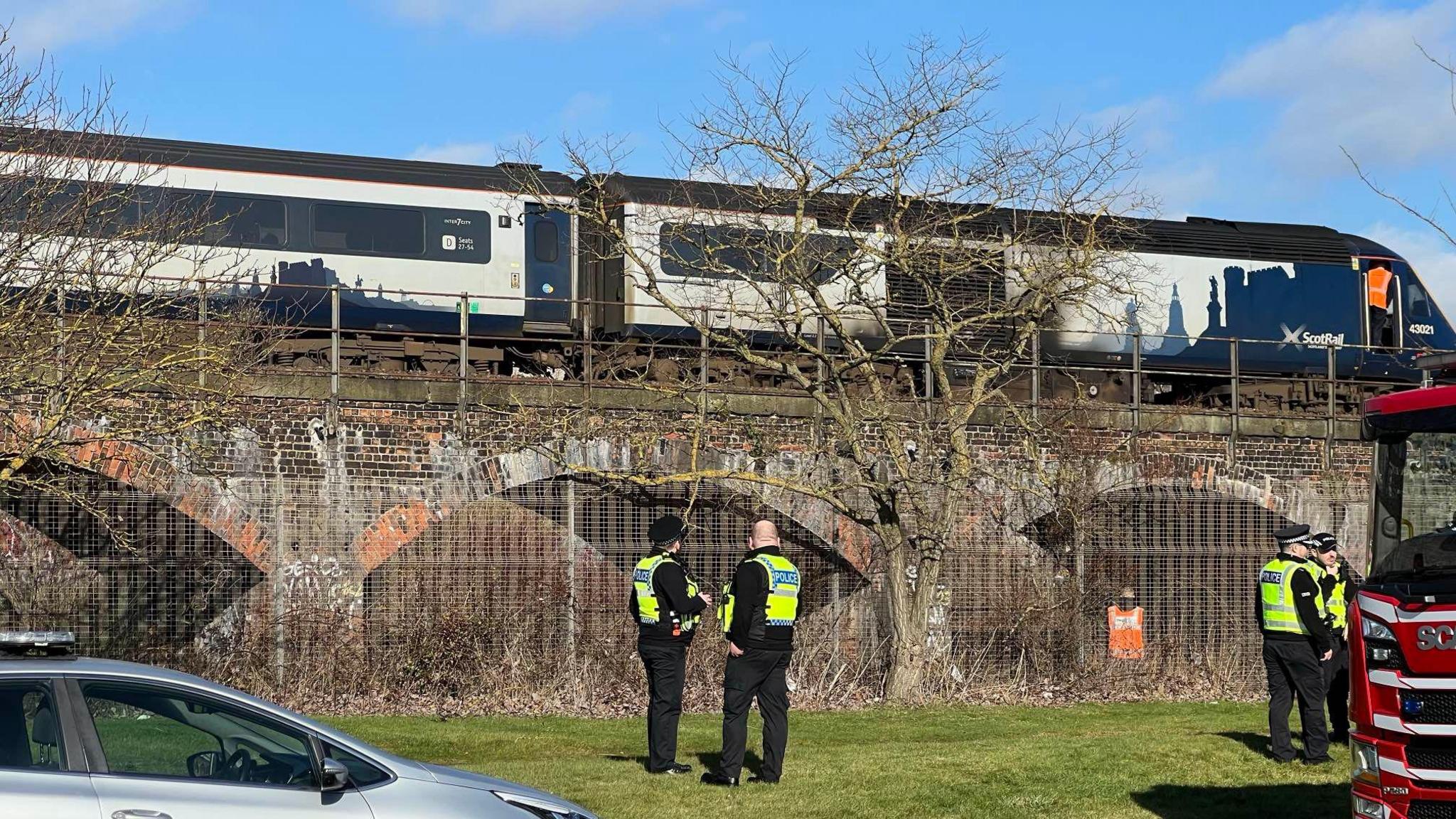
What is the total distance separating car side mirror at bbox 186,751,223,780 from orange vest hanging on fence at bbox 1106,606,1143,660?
45.0 feet

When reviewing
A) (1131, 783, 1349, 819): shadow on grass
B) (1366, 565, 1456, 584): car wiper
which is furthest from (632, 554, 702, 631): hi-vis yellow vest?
(1366, 565, 1456, 584): car wiper

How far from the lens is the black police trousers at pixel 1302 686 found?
1058cm

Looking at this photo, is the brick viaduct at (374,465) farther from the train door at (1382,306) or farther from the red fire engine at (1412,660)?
the train door at (1382,306)

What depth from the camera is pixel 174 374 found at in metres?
13.7

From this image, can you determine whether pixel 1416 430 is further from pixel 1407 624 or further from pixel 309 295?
pixel 309 295

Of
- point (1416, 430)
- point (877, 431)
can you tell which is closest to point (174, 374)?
point (877, 431)

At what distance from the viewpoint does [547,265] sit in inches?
845

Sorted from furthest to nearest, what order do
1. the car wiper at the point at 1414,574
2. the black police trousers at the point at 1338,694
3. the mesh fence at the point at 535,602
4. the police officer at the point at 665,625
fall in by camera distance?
the mesh fence at the point at 535,602 → the black police trousers at the point at 1338,694 → the police officer at the point at 665,625 → the car wiper at the point at 1414,574

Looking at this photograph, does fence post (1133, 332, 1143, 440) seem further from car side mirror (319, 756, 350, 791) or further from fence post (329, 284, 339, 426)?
car side mirror (319, 756, 350, 791)

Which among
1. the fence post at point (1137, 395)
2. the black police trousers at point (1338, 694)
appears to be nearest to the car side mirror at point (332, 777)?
the black police trousers at point (1338, 694)

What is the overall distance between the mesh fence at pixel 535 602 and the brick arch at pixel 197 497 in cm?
10

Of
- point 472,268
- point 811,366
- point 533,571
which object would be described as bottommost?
point 533,571

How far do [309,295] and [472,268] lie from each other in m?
2.38

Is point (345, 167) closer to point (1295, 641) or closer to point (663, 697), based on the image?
point (663, 697)
